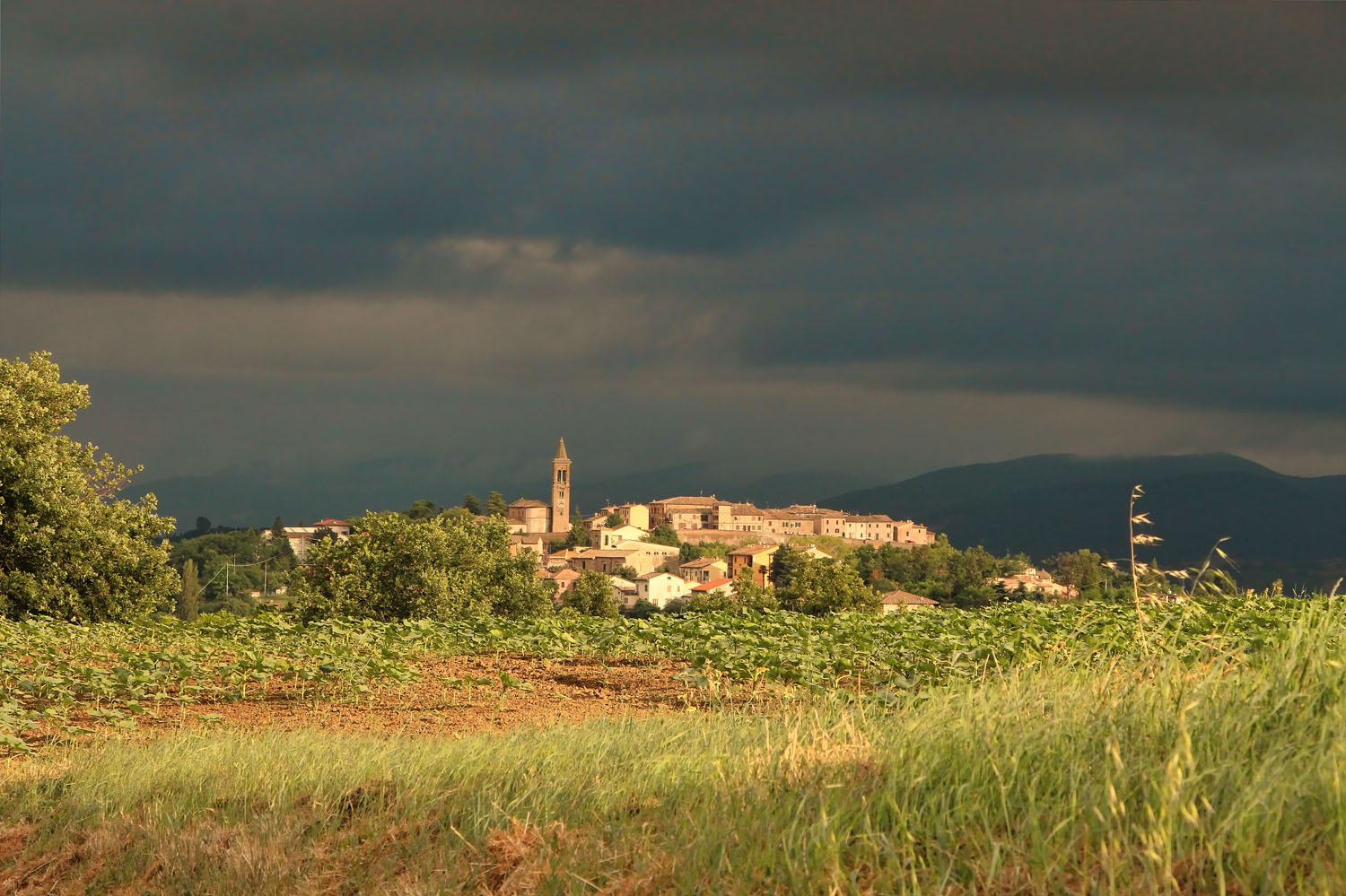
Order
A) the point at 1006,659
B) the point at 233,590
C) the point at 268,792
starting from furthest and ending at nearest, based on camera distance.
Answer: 1. the point at 233,590
2. the point at 1006,659
3. the point at 268,792

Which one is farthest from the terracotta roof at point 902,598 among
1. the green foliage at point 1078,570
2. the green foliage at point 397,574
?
the green foliage at point 397,574

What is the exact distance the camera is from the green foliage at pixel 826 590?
63.3m

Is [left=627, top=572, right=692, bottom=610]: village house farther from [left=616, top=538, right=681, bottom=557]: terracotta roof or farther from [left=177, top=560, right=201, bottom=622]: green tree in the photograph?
[left=177, top=560, right=201, bottom=622]: green tree

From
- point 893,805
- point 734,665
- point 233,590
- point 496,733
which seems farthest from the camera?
point 233,590

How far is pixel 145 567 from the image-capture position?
2519 centimetres

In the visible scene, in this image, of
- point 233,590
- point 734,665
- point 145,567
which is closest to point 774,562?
point 233,590

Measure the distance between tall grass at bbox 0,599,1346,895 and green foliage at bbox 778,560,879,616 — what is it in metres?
53.3

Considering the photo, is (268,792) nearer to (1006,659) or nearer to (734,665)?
(734,665)

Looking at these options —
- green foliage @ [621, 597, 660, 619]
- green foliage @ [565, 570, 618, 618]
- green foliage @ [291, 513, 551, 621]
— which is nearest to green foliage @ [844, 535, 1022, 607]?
green foliage @ [621, 597, 660, 619]

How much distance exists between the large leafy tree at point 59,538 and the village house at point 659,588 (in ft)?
383

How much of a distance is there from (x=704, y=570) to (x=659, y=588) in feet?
58.3

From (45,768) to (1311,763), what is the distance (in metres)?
8.17

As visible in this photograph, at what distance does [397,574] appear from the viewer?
39.5 meters

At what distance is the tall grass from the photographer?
14.1 feet
